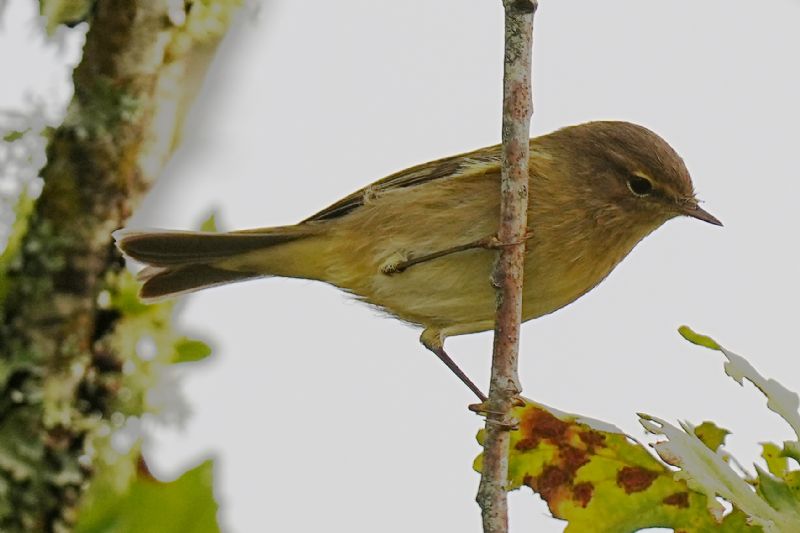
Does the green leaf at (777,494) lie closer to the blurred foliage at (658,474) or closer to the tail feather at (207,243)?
the blurred foliage at (658,474)

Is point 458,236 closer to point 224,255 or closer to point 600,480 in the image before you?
point 224,255

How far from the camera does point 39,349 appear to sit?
139 inches

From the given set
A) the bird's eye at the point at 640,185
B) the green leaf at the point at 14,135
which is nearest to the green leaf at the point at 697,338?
the bird's eye at the point at 640,185

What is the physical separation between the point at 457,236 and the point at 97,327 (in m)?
1.23

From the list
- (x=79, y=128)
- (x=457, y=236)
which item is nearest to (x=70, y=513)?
(x=79, y=128)

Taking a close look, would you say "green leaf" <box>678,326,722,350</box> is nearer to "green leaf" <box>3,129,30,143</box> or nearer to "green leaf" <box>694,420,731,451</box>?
"green leaf" <box>694,420,731,451</box>

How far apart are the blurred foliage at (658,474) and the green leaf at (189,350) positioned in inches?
48.1

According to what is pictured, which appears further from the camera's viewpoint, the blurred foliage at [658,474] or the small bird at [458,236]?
the small bird at [458,236]

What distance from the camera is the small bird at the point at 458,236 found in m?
3.71

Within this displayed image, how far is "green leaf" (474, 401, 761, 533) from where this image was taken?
2.10 metres

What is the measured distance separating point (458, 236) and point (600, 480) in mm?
1587

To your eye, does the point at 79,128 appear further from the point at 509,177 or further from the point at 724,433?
the point at 724,433

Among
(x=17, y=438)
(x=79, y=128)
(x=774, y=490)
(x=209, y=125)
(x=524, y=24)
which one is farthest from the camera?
(x=209, y=125)

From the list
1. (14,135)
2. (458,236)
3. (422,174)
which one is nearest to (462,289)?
(458,236)
